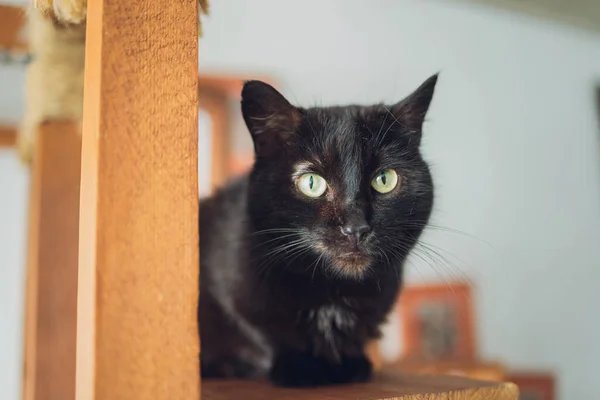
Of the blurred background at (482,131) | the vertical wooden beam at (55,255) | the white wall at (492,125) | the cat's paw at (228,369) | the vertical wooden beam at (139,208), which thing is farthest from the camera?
the white wall at (492,125)

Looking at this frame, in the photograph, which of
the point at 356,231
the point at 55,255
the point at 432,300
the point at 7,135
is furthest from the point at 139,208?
the point at 432,300

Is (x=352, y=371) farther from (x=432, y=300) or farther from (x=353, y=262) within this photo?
(x=432, y=300)

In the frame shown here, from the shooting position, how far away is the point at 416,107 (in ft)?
2.23

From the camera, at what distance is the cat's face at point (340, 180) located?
0.60 m

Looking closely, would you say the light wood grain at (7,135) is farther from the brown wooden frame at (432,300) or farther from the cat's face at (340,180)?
the brown wooden frame at (432,300)

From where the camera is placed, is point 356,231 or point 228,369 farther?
point 228,369

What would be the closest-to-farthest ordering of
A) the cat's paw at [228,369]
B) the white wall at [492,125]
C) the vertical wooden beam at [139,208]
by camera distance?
the vertical wooden beam at [139,208] < the cat's paw at [228,369] < the white wall at [492,125]

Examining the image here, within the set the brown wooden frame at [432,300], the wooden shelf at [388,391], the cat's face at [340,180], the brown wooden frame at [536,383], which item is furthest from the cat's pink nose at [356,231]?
the brown wooden frame at [536,383]

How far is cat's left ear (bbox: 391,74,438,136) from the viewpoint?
2.11ft

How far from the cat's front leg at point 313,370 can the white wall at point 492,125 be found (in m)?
1.38

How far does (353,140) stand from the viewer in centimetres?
62

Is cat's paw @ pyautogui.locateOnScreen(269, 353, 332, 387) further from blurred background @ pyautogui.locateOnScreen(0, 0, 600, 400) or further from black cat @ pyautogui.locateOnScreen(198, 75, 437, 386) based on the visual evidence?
blurred background @ pyautogui.locateOnScreen(0, 0, 600, 400)

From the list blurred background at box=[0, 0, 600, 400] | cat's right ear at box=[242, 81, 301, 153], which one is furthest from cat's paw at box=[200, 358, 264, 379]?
blurred background at box=[0, 0, 600, 400]

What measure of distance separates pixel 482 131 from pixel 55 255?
187 cm
